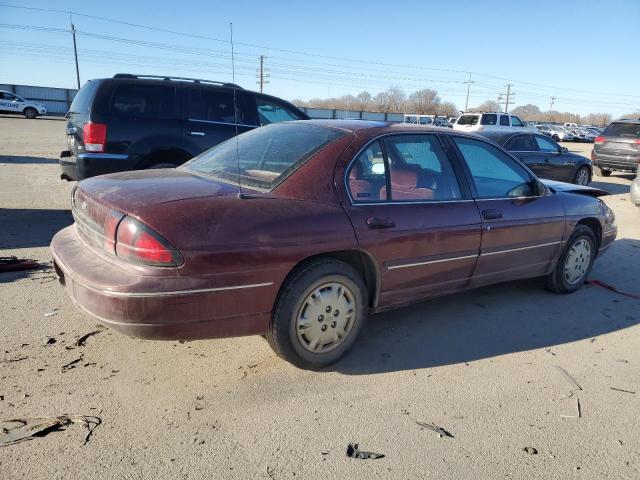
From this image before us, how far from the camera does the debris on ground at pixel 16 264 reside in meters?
4.63

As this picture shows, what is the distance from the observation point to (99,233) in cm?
290

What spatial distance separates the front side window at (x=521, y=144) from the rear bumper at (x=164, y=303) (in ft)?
33.3

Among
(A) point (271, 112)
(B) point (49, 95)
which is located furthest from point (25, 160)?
(B) point (49, 95)

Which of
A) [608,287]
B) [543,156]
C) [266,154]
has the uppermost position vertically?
[266,154]

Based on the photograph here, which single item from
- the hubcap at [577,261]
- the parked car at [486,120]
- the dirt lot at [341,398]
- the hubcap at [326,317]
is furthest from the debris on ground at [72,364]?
the parked car at [486,120]

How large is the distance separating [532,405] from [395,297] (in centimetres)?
109

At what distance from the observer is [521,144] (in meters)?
11.7

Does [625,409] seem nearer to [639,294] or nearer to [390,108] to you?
[639,294]

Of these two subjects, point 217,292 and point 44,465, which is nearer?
point 44,465

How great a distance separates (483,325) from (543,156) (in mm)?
9252

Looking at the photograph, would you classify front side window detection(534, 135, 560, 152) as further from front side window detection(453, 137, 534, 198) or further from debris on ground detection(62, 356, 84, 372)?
debris on ground detection(62, 356, 84, 372)

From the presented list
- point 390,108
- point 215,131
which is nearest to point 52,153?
point 215,131

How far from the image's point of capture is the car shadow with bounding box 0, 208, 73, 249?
5.59m

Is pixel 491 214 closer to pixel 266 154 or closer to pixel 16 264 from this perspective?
pixel 266 154
